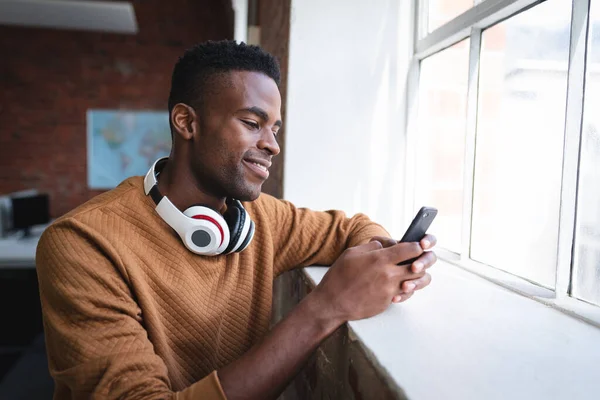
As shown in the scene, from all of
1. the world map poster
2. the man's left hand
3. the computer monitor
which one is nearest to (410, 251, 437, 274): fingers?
the man's left hand

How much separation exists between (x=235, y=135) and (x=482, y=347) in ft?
2.26

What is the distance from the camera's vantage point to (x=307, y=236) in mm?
1391

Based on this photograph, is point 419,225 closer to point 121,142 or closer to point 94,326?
point 94,326

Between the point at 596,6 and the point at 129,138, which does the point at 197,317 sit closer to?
the point at 596,6

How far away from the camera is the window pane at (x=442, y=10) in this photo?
1.49m

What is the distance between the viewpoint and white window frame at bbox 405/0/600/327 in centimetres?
98

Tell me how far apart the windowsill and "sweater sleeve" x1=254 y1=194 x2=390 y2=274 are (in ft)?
1.11

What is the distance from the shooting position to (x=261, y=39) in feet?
8.42

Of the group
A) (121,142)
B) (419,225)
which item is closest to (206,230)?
(419,225)

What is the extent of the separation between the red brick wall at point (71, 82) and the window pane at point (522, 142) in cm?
462

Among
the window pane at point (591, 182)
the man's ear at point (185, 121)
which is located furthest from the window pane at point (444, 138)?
the man's ear at point (185, 121)

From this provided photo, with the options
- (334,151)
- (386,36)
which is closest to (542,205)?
(334,151)

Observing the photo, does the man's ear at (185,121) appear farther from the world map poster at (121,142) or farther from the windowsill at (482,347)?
the world map poster at (121,142)

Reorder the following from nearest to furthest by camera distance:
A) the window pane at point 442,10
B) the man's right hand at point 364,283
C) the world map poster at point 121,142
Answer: the man's right hand at point 364,283 → the window pane at point 442,10 → the world map poster at point 121,142
